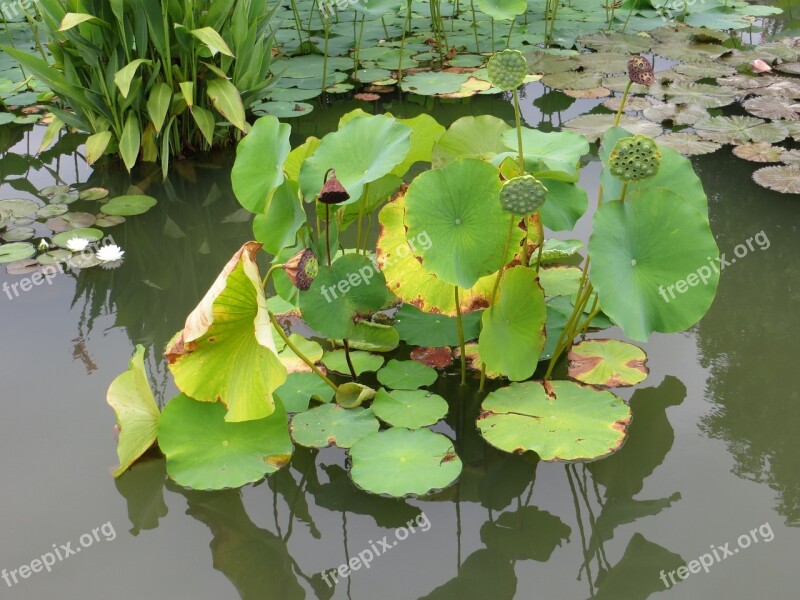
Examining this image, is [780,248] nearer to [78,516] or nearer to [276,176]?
[276,176]

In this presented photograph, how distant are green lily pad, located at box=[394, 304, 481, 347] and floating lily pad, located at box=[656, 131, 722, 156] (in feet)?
4.74

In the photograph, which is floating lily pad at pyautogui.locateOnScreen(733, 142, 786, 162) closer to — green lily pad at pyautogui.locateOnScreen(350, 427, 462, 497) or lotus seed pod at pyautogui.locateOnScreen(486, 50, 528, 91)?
lotus seed pod at pyautogui.locateOnScreen(486, 50, 528, 91)

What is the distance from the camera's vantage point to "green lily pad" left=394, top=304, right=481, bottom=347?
2107mm

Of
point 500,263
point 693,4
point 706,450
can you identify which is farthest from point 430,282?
point 693,4

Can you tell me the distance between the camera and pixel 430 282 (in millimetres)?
1923

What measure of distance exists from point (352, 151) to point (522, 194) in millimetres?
462

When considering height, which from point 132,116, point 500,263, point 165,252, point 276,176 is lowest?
point 165,252

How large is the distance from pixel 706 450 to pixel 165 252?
1907 mm

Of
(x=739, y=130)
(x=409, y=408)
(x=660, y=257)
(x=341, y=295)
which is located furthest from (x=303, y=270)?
(x=739, y=130)

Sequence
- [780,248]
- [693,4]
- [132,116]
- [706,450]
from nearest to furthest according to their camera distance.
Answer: [706,450] → [780,248] → [132,116] → [693,4]

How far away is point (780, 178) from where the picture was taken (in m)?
2.88

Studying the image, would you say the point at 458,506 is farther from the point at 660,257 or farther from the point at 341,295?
the point at 660,257

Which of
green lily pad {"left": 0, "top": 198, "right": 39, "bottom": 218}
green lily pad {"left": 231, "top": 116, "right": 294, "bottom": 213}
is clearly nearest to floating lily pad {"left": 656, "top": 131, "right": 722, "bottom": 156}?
green lily pad {"left": 231, "top": 116, "right": 294, "bottom": 213}

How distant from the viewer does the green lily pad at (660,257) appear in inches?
64.7
